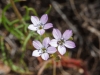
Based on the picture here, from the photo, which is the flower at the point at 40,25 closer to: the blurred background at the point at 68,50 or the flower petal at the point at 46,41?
the flower petal at the point at 46,41

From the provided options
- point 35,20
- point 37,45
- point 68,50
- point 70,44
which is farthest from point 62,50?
point 68,50

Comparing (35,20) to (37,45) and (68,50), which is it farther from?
(68,50)

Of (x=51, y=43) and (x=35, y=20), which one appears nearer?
(x=51, y=43)

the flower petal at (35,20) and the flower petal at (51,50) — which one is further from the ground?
the flower petal at (35,20)

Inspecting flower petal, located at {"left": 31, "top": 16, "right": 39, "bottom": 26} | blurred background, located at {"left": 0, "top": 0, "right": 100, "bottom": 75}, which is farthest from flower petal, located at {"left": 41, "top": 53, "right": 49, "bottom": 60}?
blurred background, located at {"left": 0, "top": 0, "right": 100, "bottom": 75}

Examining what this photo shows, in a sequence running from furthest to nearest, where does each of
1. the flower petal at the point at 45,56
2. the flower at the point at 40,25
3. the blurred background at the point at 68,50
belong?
the blurred background at the point at 68,50, the flower at the point at 40,25, the flower petal at the point at 45,56

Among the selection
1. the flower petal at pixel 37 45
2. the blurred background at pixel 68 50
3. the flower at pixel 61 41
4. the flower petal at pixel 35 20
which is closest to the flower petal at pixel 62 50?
the flower at pixel 61 41
